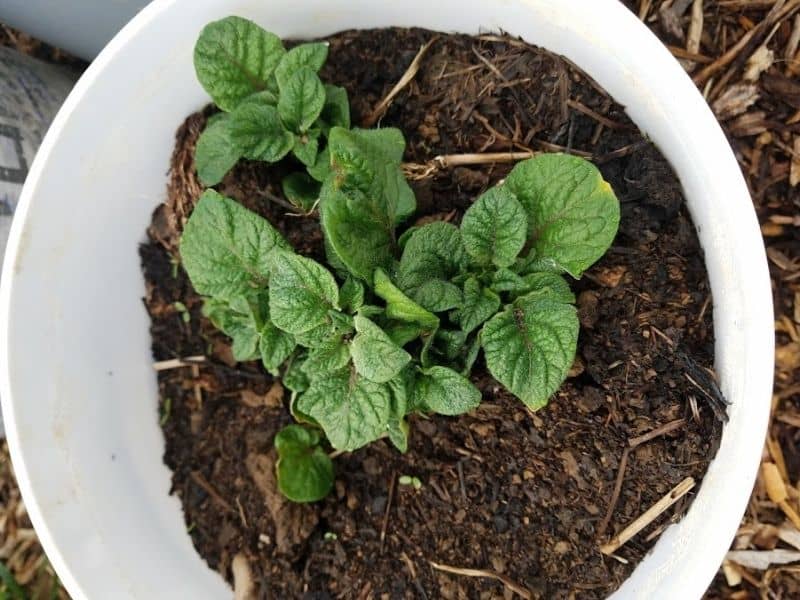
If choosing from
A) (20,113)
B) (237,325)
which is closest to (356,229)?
(237,325)

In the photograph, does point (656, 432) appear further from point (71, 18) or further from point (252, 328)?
point (71, 18)

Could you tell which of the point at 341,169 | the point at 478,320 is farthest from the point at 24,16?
the point at 478,320

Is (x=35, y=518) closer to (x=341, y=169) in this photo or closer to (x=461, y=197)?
(x=341, y=169)

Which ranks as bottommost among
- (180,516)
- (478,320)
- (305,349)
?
(180,516)

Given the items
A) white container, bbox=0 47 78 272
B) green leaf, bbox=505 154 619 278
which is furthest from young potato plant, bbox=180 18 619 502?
white container, bbox=0 47 78 272

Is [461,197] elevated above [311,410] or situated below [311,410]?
above

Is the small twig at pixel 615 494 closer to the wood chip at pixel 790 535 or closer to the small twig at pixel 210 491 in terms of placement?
the wood chip at pixel 790 535

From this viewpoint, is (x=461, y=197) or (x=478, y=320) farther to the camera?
(x=461, y=197)

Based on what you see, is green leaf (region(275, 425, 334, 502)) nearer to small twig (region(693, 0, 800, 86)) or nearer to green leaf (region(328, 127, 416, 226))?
green leaf (region(328, 127, 416, 226))
